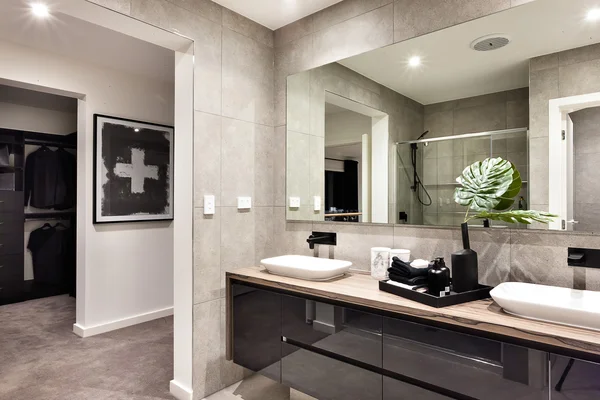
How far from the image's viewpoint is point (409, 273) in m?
1.66

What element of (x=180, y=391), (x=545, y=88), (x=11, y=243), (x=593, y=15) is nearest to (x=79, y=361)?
(x=180, y=391)

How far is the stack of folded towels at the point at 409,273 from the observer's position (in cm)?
163

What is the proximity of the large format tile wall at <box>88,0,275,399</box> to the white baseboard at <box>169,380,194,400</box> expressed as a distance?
0.05 meters

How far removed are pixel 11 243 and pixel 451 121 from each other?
5082 millimetres

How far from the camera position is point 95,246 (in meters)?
3.48

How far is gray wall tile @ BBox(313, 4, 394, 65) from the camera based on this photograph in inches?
85.5

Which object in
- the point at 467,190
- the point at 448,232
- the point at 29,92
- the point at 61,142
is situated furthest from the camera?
the point at 61,142

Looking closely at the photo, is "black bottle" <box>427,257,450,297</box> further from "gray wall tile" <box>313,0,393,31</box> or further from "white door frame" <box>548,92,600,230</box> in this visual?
"gray wall tile" <box>313,0,393,31</box>

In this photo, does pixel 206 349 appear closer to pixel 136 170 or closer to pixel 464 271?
pixel 464 271

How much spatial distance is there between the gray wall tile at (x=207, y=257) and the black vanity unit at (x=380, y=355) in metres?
0.20

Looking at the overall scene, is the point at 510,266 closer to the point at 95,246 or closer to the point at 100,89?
the point at 95,246

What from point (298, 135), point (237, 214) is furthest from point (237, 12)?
point (237, 214)

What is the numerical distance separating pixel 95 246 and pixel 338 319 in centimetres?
276

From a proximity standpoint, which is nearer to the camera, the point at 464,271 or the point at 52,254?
the point at 464,271
